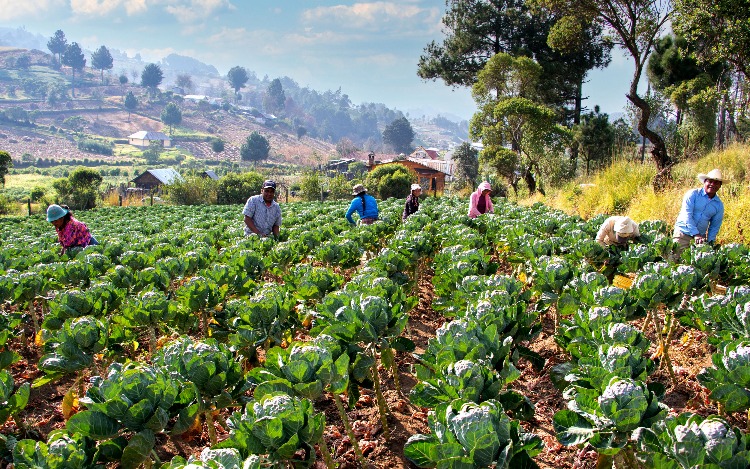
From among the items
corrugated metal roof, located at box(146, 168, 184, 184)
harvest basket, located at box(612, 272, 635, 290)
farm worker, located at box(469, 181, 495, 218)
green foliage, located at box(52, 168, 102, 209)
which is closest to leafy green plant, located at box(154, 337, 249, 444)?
harvest basket, located at box(612, 272, 635, 290)

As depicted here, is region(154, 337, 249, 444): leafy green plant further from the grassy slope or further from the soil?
the grassy slope

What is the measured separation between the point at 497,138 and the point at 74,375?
2281 centimetres

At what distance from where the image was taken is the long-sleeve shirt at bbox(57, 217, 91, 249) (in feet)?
24.8

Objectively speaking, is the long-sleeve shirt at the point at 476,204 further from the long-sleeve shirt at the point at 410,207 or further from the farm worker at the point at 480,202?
the long-sleeve shirt at the point at 410,207

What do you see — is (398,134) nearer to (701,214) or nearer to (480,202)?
(480,202)

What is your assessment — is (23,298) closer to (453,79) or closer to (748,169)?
(748,169)

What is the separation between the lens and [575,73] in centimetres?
2784

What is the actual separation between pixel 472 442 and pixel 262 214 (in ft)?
22.0

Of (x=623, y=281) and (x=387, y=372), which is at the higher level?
(x=623, y=281)

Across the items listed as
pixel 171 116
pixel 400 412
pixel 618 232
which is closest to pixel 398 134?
pixel 171 116

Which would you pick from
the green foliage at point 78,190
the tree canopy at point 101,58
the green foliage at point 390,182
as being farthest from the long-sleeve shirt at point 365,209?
the tree canopy at point 101,58

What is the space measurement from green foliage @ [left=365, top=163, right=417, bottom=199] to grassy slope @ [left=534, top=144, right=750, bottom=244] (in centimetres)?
2500

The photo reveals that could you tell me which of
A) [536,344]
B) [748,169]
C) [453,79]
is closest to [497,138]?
[453,79]

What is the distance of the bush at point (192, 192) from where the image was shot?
41.6 m
